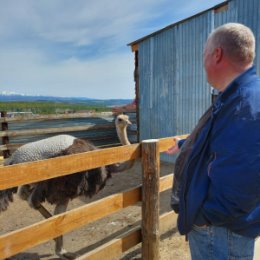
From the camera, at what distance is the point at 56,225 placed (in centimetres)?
254

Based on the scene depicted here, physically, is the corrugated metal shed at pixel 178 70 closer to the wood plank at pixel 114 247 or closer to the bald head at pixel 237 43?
the wood plank at pixel 114 247

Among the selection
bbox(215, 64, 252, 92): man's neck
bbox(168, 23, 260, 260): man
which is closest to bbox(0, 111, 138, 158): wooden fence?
bbox(168, 23, 260, 260): man

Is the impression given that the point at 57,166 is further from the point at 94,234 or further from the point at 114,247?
the point at 94,234

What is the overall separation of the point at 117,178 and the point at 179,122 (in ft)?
6.95

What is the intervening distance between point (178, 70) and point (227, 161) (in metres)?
7.10

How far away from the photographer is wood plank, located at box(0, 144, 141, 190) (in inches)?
86.2

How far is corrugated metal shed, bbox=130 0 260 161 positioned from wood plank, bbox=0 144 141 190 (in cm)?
469

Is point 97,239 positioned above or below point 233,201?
below

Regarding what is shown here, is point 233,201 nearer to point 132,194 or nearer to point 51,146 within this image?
point 132,194

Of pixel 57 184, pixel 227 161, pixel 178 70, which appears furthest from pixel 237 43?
pixel 178 70

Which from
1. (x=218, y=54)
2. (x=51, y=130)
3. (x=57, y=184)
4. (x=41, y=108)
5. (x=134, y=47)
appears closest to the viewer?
(x=218, y=54)

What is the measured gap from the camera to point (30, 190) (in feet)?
12.8

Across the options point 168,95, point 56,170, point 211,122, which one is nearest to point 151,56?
point 168,95

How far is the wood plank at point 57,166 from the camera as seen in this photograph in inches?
86.2
